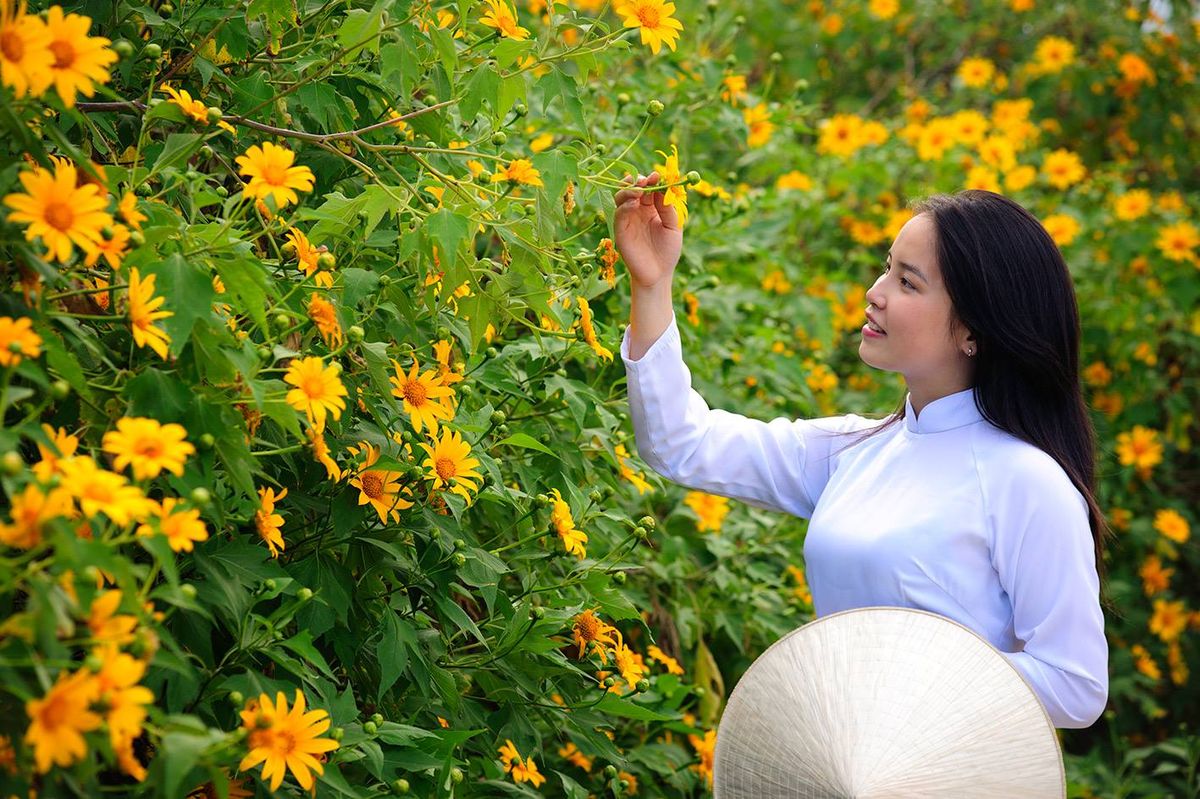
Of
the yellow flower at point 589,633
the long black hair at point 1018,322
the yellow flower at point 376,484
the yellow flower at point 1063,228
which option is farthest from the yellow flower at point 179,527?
the yellow flower at point 1063,228

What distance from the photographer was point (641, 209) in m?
1.83

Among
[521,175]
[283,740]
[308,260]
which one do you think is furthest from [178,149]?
[283,740]

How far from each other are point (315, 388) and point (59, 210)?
0.29 meters

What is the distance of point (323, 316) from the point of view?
1.41 meters

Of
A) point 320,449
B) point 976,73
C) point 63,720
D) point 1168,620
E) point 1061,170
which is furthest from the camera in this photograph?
point 976,73

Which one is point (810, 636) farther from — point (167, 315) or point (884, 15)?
point (884, 15)

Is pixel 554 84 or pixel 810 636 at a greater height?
pixel 554 84

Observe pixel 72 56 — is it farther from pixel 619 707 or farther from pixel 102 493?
pixel 619 707

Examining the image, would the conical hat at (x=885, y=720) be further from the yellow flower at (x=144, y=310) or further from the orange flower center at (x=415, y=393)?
the yellow flower at (x=144, y=310)

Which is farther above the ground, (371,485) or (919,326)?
(919,326)

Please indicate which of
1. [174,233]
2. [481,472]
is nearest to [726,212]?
[481,472]

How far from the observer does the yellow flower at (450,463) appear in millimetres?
1487

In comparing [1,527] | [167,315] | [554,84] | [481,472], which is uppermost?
[554,84]

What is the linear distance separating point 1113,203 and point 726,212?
2.25 metres
